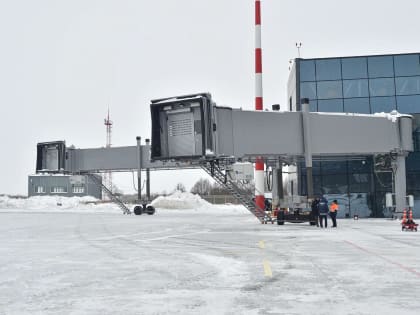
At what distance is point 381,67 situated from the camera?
130ft

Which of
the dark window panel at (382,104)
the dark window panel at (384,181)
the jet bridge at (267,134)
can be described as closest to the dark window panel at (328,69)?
the dark window panel at (382,104)

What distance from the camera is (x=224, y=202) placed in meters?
89.4

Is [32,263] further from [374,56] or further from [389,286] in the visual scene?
[374,56]

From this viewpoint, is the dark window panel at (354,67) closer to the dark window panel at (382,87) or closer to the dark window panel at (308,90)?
the dark window panel at (382,87)

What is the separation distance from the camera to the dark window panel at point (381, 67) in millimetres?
39531

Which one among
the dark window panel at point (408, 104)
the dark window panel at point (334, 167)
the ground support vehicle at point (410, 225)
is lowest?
the ground support vehicle at point (410, 225)

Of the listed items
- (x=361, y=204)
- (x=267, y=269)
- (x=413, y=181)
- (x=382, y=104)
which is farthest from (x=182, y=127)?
(x=413, y=181)

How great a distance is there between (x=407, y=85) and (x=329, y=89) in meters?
6.56

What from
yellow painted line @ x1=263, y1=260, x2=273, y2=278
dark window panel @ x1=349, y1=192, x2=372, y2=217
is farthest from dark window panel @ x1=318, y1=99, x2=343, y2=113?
yellow painted line @ x1=263, y1=260, x2=273, y2=278

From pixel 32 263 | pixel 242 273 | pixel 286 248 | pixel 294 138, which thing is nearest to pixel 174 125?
pixel 294 138

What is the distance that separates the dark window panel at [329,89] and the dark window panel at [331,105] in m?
0.47

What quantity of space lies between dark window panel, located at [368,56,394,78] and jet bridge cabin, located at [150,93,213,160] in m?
A: 19.4

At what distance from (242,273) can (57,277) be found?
3952 millimetres

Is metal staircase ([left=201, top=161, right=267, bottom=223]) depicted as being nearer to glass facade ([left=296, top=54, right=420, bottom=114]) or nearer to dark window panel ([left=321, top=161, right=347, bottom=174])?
dark window panel ([left=321, top=161, right=347, bottom=174])
